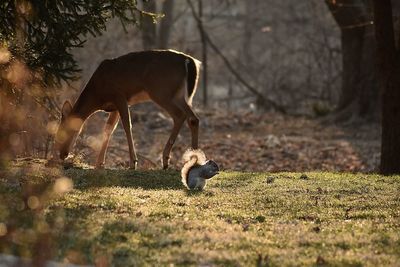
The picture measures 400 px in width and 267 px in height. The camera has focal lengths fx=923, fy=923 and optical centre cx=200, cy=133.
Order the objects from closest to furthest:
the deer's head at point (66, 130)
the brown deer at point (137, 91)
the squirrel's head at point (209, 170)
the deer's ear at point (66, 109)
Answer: the squirrel's head at point (209, 170), the brown deer at point (137, 91), the deer's head at point (66, 130), the deer's ear at point (66, 109)

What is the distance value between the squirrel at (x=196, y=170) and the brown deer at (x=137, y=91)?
8.64 feet

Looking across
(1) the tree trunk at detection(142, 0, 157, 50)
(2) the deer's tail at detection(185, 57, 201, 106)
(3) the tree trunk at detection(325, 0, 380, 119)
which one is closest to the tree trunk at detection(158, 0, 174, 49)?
(1) the tree trunk at detection(142, 0, 157, 50)

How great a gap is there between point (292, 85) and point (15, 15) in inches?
1142

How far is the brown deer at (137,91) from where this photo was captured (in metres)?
14.1

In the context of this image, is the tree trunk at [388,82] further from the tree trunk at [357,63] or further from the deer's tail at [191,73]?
the tree trunk at [357,63]

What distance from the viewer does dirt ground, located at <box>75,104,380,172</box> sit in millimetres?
20953

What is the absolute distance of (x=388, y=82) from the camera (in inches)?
607

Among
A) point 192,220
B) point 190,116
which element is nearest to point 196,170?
point 192,220

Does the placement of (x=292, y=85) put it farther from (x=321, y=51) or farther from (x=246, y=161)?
(x=246, y=161)

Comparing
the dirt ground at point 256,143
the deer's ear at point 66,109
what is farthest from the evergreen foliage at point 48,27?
the dirt ground at point 256,143

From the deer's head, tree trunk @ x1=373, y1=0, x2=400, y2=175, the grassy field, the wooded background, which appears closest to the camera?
the grassy field

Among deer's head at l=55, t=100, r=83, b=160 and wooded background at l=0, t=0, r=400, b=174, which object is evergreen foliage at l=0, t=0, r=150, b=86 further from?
deer's head at l=55, t=100, r=83, b=160

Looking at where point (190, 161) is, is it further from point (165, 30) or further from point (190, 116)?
point (165, 30)

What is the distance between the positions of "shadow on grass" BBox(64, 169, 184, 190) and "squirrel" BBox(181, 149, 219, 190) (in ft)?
1.12
